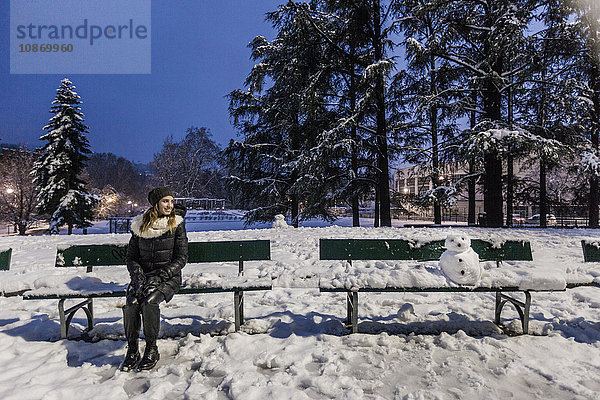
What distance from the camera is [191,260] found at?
410 cm

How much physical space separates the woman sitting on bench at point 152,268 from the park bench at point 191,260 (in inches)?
11.5

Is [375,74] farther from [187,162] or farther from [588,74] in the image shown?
[187,162]

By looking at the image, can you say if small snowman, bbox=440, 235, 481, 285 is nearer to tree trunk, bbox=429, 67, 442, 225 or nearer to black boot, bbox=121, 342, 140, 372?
black boot, bbox=121, 342, 140, 372

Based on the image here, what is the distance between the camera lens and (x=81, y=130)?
22453 mm

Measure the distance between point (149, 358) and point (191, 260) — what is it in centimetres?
142

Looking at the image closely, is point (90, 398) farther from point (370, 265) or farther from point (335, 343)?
point (370, 265)

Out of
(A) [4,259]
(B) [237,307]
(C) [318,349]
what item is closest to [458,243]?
(C) [318,349]

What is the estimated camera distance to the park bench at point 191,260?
3.31 m

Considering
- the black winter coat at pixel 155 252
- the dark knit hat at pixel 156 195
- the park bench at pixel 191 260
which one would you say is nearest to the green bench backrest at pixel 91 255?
the park bench at pixel 191 260

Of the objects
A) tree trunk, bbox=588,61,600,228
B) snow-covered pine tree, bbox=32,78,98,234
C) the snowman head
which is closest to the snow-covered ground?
the snowman head

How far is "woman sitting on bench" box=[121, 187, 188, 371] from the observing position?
2.88m

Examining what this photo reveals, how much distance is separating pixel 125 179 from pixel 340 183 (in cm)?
7115

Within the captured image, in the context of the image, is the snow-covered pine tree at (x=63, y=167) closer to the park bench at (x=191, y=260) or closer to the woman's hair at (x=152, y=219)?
the park bench at (x=191, y=260)

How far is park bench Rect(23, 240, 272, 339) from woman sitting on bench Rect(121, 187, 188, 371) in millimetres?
291
